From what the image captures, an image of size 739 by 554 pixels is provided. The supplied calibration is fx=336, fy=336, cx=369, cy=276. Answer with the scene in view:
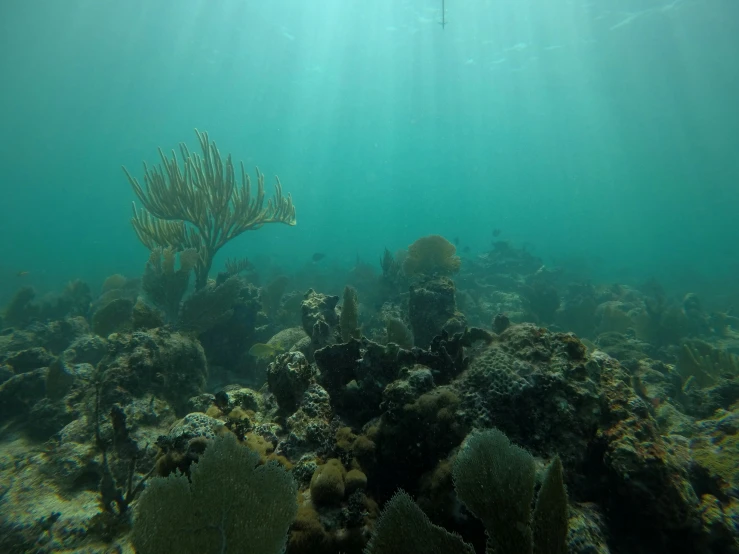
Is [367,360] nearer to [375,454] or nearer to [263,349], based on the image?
[375,454]

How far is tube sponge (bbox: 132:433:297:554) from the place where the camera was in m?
1.87

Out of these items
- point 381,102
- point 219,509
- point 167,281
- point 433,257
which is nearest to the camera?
point 219,509

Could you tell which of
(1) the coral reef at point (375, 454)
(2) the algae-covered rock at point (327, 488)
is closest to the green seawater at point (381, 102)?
(1) the coral reef at point (375, 454)

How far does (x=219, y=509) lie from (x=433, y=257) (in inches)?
375

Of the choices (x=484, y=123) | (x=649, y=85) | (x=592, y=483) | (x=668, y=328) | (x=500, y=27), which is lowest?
(x=668, y=328)

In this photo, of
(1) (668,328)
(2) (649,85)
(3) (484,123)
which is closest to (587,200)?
(3) (484,123)

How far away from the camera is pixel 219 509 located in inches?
Answer: 77.8

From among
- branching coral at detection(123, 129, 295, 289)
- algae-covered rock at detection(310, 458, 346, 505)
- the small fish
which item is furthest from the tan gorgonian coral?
algae-covered rock at detection(310, 458, 346, 505)

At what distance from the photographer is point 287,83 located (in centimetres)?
5900

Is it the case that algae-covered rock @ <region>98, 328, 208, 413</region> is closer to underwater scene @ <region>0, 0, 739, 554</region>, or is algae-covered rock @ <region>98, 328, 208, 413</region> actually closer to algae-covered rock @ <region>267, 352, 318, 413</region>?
underwater scene @ <region>0, 0, 739, 554</region>

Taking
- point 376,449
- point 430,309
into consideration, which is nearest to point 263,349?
point 430,309

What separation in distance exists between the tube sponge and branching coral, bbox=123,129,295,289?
8.55 m

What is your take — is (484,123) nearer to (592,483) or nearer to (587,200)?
(592,483)

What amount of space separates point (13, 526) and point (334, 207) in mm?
164058
